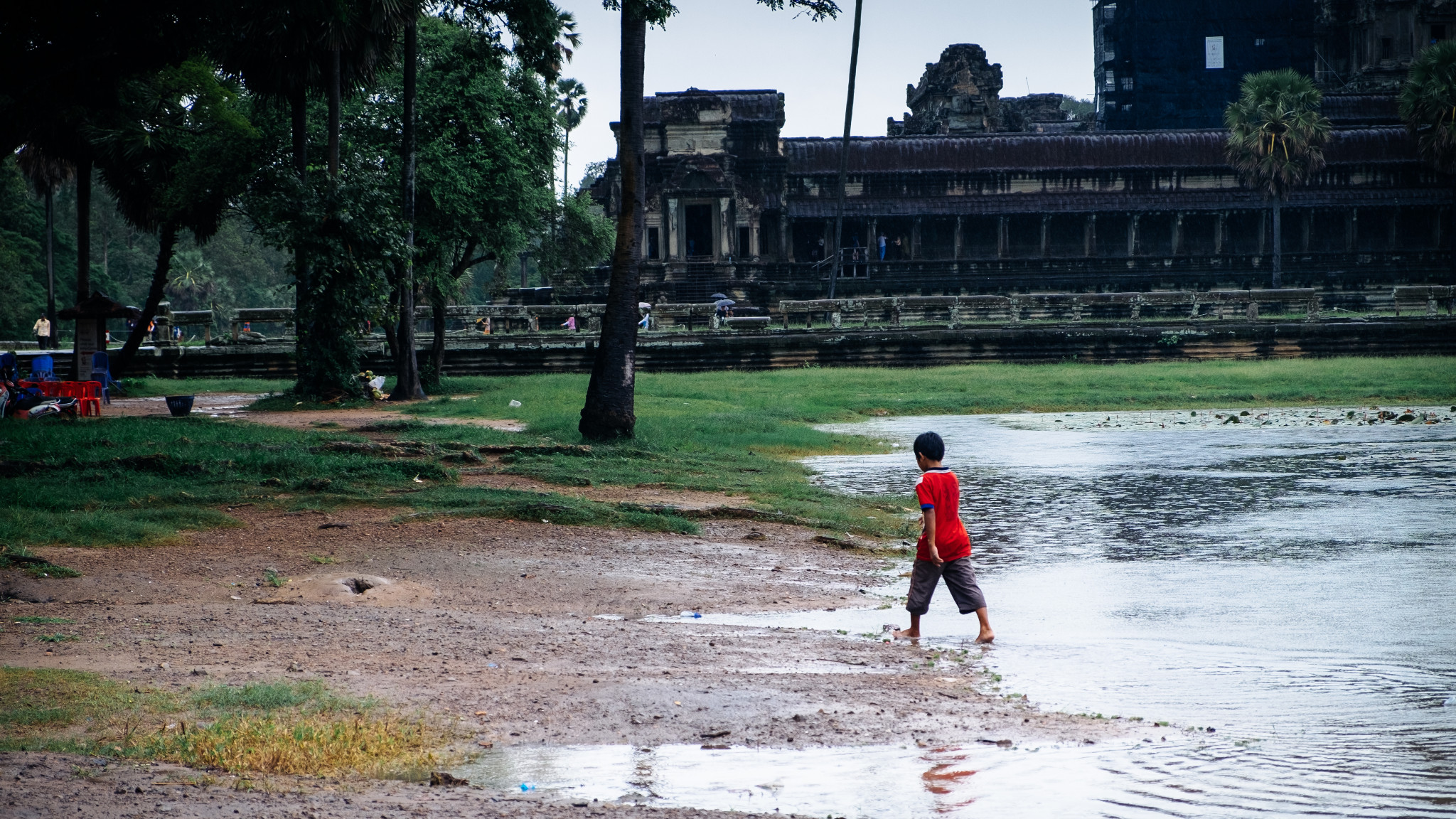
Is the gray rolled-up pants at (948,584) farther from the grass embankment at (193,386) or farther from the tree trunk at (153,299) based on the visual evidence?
the tree trunk at (153,299)

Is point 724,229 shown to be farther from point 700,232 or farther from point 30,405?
point 30,405

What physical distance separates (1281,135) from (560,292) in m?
27.1

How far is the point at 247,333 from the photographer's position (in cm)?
3544

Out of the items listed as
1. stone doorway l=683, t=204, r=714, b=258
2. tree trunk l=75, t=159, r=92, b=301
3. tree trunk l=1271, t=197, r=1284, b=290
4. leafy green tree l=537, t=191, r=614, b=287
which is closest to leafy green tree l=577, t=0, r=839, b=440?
leafy green tree l=537, t=191, r=614, b=287

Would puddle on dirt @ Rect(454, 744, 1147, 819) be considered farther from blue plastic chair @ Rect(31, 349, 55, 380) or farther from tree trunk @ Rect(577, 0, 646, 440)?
blue plastic chair @ Rect(31, 349, 55, 380)

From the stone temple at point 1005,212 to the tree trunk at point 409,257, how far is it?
23.4 metres

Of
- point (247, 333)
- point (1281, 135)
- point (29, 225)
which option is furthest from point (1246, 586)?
point (29, 225)

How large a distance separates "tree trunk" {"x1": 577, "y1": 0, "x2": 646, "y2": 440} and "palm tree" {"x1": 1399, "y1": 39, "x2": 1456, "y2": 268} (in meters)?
40.7

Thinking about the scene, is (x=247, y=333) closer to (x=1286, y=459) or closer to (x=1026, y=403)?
(x=1026, y=403)

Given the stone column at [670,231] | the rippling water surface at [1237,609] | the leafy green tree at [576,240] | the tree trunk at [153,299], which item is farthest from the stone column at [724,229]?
the rippling water surface at [1237,609]

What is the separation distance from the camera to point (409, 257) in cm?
2238

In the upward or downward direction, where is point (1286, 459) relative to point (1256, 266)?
downward

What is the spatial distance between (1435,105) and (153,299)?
4383 cm

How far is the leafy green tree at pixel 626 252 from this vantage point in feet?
58.9
